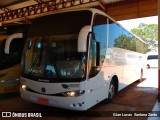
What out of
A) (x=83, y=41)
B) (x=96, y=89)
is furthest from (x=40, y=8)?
(x=83, y=41)

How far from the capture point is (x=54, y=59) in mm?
4609

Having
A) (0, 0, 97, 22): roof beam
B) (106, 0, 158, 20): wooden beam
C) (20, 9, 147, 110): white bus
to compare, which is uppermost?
(0, 0, 97, 22): roof beam

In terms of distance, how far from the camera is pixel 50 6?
1206 cm

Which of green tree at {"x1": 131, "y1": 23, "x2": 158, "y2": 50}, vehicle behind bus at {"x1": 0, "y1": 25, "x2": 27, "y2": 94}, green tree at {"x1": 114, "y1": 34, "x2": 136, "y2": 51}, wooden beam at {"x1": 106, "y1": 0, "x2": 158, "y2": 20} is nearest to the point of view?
green tree at {"x1": 114, "y1": 34, "x2": 136, "y2": 51}

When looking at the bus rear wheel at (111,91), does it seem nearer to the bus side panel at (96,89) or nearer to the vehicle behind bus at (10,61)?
the bus side panel at (96,89)

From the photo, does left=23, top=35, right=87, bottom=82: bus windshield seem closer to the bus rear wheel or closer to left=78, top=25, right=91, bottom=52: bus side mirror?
left=78, top=25, right=91, bottom=52: bus side mirror

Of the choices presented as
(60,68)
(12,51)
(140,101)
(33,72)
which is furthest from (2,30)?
(140,101)

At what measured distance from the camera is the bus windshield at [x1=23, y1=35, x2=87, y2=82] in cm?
441

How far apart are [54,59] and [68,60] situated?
0.37 meters

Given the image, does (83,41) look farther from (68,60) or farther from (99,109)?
(99,109)

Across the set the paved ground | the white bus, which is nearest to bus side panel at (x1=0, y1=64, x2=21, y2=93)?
the paved ground

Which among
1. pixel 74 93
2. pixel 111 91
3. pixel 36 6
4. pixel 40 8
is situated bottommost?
pixel 111 91

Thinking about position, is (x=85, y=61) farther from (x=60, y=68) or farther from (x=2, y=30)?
(x=2, y=30)

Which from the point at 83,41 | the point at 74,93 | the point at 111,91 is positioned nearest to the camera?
the point at 83,41
